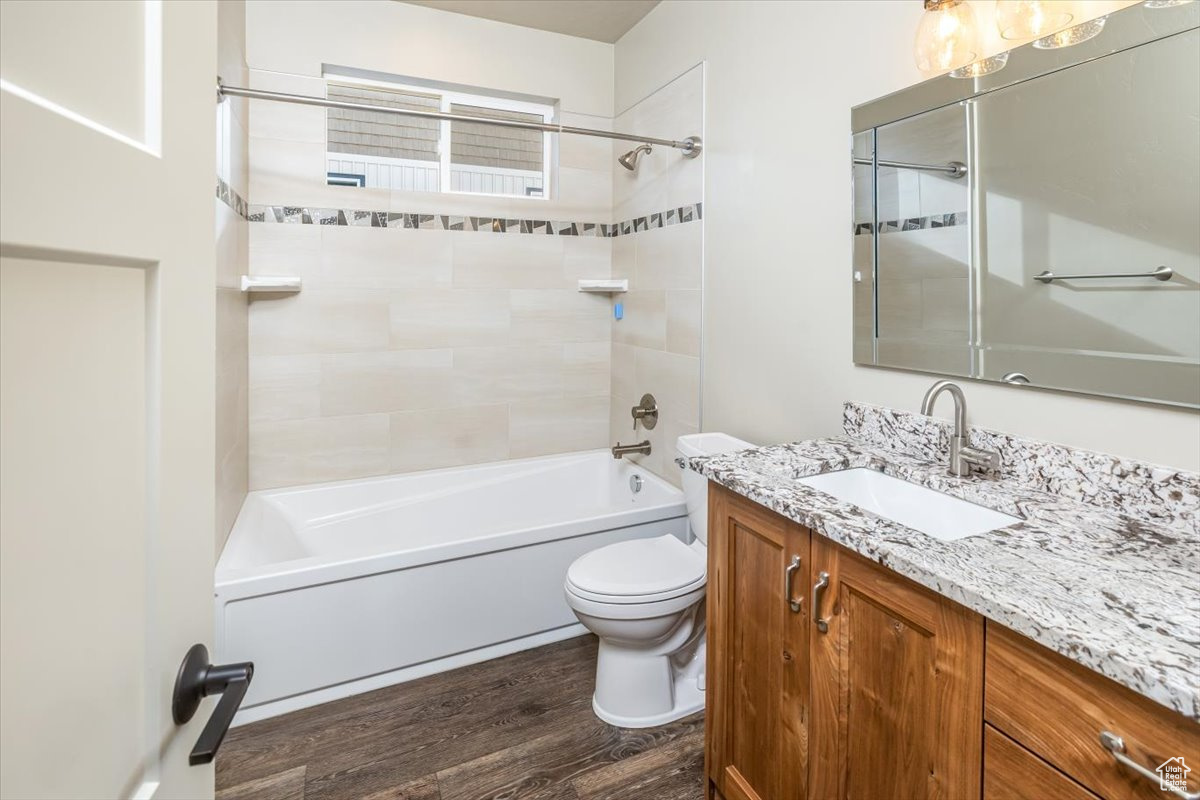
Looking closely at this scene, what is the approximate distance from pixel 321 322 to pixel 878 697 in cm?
252

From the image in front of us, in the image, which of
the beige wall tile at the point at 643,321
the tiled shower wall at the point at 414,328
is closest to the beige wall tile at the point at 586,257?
the tiled shower wall at the point at 414,328

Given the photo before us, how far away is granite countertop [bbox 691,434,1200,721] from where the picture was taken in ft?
2.29

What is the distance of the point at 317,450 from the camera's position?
274cm

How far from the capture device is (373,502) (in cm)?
279

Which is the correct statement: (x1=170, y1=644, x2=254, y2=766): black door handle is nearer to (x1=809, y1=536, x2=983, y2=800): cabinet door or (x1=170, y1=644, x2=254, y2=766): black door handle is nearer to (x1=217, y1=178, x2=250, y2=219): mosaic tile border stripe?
(x1=809, y1=536, x2=983, y2=800): cabinet door

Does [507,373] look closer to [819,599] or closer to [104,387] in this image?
[819,599]

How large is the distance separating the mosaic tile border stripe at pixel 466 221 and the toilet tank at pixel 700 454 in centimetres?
91

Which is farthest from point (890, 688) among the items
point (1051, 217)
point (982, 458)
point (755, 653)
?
point (1051, 217)

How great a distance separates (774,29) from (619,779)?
236 cm

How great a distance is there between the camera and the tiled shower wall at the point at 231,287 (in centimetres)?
201

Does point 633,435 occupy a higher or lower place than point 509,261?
lower

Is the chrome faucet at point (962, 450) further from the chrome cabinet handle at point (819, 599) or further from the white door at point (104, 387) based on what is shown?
the white door at point (104, 387)

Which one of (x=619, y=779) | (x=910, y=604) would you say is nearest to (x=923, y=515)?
(x=910, y=604)

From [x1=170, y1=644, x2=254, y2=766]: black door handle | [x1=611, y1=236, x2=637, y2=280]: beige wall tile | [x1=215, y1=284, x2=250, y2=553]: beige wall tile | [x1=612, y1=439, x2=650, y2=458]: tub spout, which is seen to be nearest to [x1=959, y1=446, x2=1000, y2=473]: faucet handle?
[x1=170, y1=644, x2=254, y2=766]: black door handle
